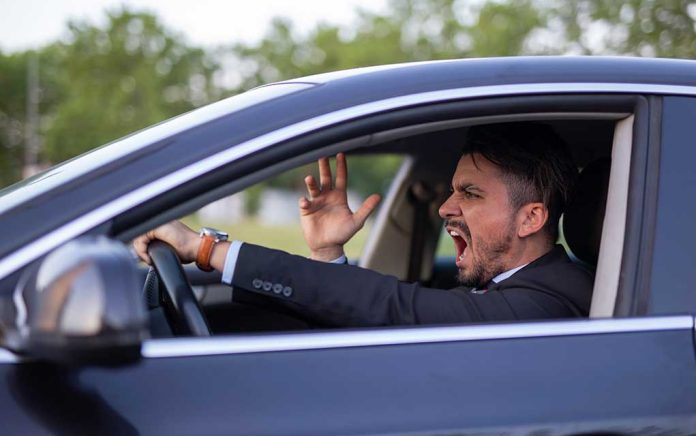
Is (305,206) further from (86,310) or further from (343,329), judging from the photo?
(86,310)

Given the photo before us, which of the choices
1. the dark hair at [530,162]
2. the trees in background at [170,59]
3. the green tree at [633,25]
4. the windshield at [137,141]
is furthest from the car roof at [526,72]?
the trees in background at [170,59]

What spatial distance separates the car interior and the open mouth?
29cm

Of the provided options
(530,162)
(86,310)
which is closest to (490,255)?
(530,162)

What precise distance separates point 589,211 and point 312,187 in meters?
0.76

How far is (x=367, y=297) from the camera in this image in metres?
2.03

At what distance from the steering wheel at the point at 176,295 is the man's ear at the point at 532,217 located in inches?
37.2

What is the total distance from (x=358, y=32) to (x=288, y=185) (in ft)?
68.5

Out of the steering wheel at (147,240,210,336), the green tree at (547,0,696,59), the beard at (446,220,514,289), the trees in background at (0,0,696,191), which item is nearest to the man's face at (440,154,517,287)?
the beard at (446,220,514,289)

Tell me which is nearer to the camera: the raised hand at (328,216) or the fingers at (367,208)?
the fingers at (367,208)

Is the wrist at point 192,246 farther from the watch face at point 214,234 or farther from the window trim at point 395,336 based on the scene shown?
the window trim at point 395,336

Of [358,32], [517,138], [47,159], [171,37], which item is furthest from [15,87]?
[517,138]

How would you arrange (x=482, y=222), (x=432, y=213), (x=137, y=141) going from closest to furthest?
(x=137, y=141) < (x=482, y=222) < (x=432, y=213)

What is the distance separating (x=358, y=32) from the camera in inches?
1510

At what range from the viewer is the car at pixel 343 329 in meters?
1.41
